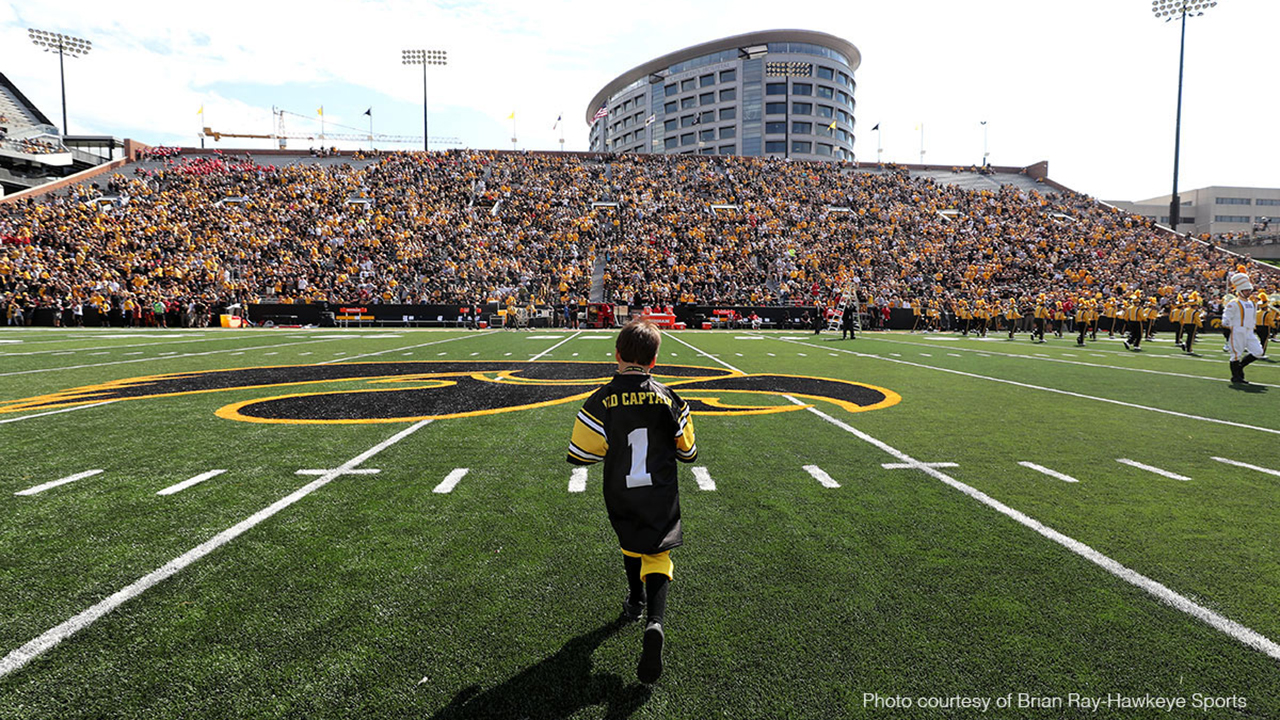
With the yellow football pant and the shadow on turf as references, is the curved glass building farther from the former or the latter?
the shadow on turf

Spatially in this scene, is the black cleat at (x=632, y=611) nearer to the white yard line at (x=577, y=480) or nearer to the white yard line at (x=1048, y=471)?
the white yard line at (x=577, y=480)

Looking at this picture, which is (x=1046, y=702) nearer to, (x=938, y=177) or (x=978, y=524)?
(x=978, y=524)

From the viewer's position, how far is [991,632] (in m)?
2.64

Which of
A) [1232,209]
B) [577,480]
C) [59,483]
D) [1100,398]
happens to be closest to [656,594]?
[577,480]

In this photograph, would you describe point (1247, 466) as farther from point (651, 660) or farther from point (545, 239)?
point (545, 239)

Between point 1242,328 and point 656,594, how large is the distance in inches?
548

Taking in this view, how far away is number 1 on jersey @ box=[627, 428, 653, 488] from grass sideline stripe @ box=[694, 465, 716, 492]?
203 cm

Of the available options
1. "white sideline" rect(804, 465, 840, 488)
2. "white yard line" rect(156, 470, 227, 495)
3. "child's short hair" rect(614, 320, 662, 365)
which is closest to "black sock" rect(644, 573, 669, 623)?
"child's short hair" rect(614, 320, 662, 365)

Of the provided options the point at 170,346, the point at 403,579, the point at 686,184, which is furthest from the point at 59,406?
the point at 686,184

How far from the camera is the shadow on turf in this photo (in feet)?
7.11

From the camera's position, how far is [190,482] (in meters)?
4.72

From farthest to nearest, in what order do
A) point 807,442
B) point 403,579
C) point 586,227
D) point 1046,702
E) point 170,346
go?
point 586,227
point 170,346
point 807,442
point 403,579
point 1046,702

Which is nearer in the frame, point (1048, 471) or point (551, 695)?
point (551, 695)

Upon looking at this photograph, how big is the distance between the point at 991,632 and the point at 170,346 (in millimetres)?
21173
